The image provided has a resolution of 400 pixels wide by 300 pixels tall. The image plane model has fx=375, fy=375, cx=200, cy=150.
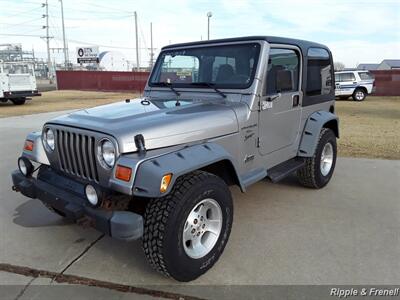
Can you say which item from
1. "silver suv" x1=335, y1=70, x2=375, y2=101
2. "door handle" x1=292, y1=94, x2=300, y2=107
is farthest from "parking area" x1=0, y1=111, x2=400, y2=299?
"silver suv" x1=335, y1=70, x2=375, y2=101

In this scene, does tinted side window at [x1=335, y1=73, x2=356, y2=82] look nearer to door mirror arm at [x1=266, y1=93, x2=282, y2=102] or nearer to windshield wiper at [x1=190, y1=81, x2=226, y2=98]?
door mirror arm at [x1=266, y1=93, x2=282, y2=102]

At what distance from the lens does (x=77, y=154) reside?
304 centimetres

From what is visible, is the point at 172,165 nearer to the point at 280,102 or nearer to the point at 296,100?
the point at 280,102

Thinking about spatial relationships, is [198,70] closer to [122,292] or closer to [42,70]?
[122,292]

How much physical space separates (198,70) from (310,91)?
1.55m

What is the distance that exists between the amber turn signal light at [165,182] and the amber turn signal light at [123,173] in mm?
237

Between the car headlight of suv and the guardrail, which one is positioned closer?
the car headlight of suv

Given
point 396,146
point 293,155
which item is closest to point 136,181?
point 293,155

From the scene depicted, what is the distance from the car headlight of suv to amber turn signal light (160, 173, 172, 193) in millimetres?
424

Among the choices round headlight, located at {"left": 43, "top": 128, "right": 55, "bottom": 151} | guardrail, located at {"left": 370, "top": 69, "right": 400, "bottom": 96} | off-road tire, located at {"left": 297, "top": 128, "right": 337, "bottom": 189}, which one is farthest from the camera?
guardrail, located at {"left": 370, "top": 69, "right": 400, "bottom": 96}

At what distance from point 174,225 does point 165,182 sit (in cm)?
33

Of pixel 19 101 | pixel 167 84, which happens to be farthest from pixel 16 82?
pixel 167 84

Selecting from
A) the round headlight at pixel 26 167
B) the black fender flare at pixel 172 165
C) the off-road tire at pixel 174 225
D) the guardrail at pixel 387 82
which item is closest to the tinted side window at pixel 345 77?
the guardrail at pixel 387 82

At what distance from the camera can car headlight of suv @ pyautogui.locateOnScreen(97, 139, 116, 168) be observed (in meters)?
2.78
